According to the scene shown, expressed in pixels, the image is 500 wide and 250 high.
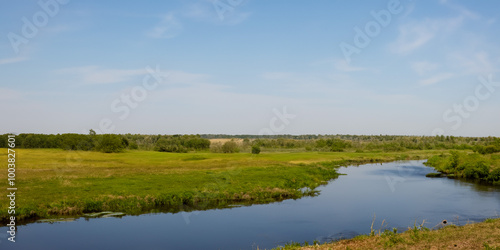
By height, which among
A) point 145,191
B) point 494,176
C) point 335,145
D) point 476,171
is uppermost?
point 335,145

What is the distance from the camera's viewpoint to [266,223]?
1034 inches

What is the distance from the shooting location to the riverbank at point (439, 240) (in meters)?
14.0

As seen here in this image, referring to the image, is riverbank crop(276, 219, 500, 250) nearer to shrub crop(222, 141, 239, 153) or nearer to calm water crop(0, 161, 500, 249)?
calm water crop(0, 161, 500, 249)

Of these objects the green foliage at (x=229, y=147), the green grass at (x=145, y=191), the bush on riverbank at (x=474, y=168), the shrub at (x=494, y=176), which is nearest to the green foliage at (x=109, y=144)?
the green foliage at (x=229, y=147)

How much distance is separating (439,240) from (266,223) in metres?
13.2

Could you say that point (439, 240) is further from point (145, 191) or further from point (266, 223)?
point (145, 191)

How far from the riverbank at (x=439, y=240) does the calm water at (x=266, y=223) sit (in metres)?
5.94

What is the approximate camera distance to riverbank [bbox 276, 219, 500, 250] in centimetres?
1401

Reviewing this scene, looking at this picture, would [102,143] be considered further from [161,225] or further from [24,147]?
[161,225]

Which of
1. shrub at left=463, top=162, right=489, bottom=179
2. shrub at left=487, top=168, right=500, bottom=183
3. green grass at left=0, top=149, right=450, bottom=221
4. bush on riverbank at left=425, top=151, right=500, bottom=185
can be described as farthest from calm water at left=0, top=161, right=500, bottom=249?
shrub at left=463, top=162, right=489, bottom=179

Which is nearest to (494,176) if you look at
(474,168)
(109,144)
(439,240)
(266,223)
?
(474,168)

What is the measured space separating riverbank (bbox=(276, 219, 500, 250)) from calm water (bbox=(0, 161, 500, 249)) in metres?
5.94

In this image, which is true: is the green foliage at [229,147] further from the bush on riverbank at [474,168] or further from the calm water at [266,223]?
the calm water at [266,223]

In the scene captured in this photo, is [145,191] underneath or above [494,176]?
underneath
